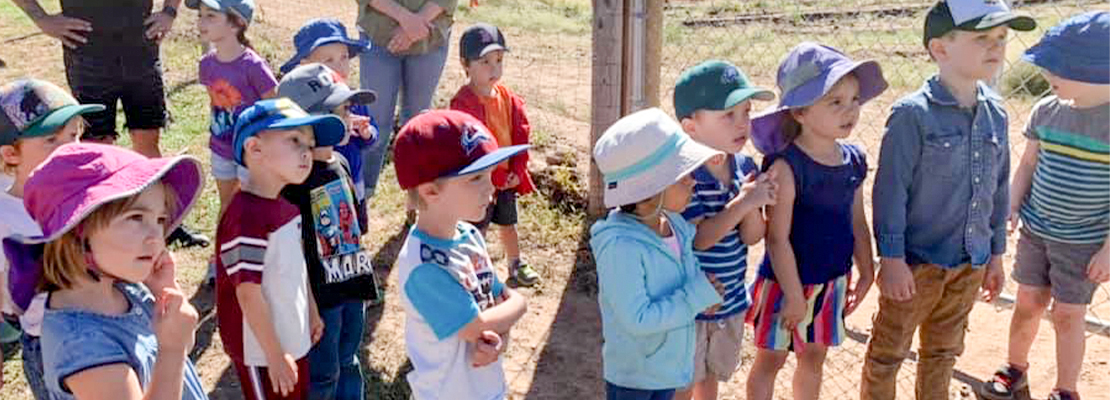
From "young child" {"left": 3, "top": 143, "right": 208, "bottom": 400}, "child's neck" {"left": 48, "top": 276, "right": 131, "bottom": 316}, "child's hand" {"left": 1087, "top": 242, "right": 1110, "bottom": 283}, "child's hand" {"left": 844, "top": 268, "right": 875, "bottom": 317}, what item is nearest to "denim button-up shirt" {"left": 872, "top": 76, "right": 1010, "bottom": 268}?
"child's hand" {"left": 844, "top": 268, "right": 875, "bottom": 317}

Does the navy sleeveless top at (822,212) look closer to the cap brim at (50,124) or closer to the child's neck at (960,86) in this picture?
the child's neck at (960,86)

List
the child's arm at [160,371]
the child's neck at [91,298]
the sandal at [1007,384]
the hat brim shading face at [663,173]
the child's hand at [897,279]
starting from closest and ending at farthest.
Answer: the child's arm at [160,371] → the child's neck at [91,298] → the hat brim shading face at [663,173] → the child's hand at [897,279] → the sandal at [1007,384]

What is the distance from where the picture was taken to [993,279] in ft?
12.1

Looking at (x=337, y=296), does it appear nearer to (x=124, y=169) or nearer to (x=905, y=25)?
(x=124, y=169)

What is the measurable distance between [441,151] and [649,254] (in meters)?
0.63

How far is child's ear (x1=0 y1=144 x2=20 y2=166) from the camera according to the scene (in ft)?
10.5

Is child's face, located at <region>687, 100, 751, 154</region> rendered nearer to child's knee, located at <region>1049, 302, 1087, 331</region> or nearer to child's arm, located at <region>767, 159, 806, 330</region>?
child's arm, located at <region>767, 159, 806, 330</region>

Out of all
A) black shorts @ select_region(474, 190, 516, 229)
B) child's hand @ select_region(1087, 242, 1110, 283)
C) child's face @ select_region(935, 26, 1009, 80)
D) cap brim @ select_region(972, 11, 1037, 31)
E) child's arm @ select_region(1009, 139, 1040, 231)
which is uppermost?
cap brim @ select_region(972, 11, 1037, 31)

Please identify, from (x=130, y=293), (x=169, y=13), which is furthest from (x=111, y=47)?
(x=130, y=293)

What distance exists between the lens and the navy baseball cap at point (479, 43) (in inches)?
181

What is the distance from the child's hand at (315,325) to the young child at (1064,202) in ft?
8.04

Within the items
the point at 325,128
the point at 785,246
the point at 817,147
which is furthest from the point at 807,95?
the point at 325,128

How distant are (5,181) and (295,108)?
0.95 m

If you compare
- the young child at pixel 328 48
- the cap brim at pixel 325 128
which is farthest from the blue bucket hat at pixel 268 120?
the young child at pixel 328 48
